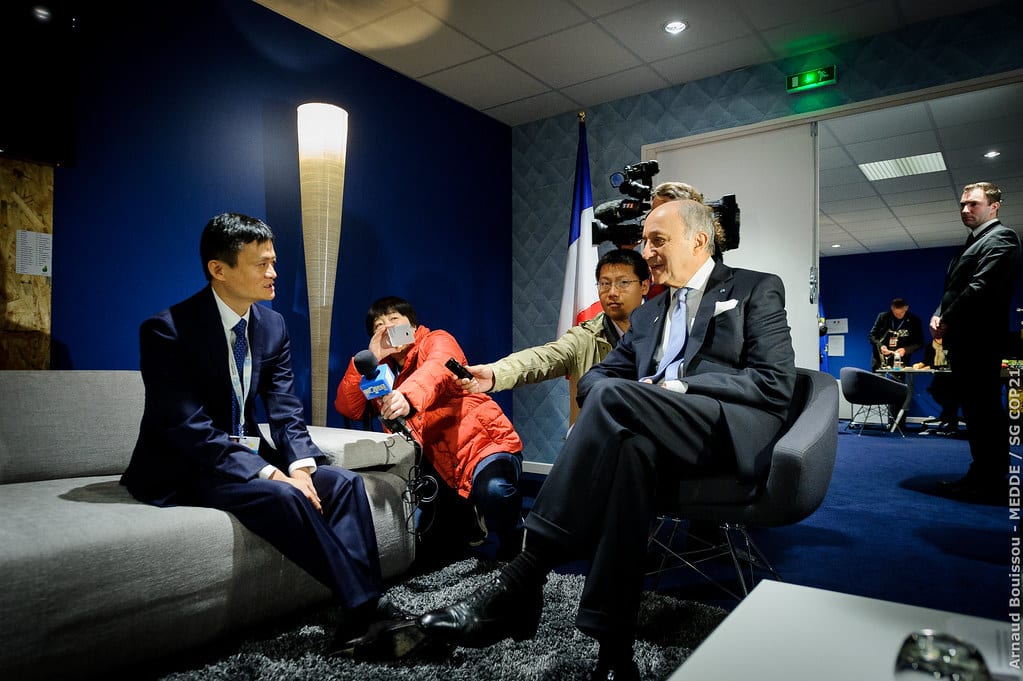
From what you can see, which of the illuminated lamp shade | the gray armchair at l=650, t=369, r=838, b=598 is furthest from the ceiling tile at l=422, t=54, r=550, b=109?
the gray armchair at l=650, t=369, r=838, b=598

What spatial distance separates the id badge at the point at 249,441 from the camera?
1.82 meters

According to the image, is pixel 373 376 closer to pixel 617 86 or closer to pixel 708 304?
pixel 708 304

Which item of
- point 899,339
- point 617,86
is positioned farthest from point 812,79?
point 899,339

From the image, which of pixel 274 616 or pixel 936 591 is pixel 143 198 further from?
pixel 936 591

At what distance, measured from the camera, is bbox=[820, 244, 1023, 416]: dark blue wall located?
1045 centimetres

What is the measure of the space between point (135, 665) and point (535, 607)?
0.96m

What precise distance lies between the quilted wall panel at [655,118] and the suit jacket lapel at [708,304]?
2402 mm

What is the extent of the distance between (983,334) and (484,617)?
3.44m

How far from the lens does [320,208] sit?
9.50 feet

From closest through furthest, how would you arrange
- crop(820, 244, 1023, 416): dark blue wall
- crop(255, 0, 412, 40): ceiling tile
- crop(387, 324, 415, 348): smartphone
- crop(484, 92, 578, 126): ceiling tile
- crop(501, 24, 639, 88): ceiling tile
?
1. crop(387, 324, 415, 348): smartphone
2. crop(255, 0, 412, 40): ceiling tile
3. crop(501, 24, 639, 88): ceiling tile
4. crop(484, 92, 578, 126): ceiling tile
5. crop(820, 244, 1023, 416): dark blue wall

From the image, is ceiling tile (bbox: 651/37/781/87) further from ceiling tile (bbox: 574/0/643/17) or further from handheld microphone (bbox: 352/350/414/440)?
handheld microphone (bbox: 352/350/414/440)

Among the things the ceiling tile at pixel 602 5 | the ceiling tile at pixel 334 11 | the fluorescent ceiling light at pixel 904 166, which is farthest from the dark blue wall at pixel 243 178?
the fluorescent ceiling light at pixel 904 166

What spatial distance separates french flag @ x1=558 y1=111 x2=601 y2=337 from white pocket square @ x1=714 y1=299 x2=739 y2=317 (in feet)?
6.48

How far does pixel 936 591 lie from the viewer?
2.13m
